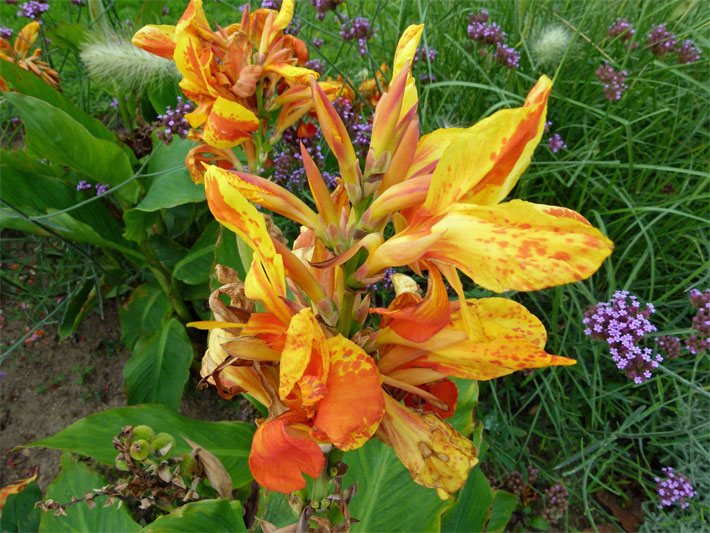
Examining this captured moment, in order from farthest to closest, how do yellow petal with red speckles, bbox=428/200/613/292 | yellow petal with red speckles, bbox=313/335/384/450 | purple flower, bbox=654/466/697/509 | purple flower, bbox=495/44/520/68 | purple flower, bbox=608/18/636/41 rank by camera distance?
purple flower, bbox=608/18/636/41 < purple flower, bbox=495/44/520/68 < purple flower, bbox=654/466/697/509 < yellow petal with red speckles, bbox=313/335/384/450 < yellow petal with red speckles, bbox=428/200/613/292

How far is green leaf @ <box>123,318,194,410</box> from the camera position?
1.89m

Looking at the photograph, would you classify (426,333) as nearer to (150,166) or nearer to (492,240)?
(492,240)

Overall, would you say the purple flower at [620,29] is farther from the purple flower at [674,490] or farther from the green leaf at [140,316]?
the green leaf at [140,316]

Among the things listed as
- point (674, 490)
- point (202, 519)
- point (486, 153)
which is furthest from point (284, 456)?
point (674, 490)

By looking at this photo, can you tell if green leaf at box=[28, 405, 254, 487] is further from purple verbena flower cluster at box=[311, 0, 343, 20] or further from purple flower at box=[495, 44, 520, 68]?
purple flower at box=[495, 44, 520, 68]

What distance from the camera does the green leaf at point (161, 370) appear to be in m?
1.89

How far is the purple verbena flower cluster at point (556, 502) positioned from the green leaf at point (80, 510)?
1.24 meters

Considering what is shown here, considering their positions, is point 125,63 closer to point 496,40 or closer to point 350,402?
point 496,40

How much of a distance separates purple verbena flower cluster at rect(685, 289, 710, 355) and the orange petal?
1285mm

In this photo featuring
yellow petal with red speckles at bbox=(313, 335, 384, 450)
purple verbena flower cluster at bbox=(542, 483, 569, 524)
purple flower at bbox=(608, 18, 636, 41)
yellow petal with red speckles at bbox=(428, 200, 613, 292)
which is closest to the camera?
yellow petal with red speckles at bbox=(428, 200, 613, 292)

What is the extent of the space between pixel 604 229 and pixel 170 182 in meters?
1.50

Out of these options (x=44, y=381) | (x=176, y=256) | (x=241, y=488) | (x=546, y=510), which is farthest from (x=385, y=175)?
(x=44, y=381)

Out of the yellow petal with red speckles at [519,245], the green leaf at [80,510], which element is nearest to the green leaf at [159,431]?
the green leaf at [80,510]

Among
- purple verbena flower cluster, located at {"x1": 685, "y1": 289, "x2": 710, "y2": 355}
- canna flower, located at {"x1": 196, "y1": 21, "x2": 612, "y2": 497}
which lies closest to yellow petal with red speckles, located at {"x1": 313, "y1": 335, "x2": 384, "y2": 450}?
canna flower, located at {"x1": 196, "y1": 21, "x2": 612, "y2": 497}
